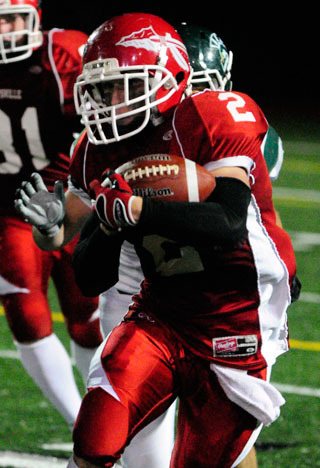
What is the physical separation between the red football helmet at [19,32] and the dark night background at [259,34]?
416 inches

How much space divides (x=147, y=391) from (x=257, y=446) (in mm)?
1389

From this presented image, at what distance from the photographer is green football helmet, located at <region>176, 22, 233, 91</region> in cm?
338

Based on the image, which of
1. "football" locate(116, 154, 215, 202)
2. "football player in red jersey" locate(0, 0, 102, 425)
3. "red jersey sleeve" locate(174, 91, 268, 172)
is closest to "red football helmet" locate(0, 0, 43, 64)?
"football player in red jersey" locate(0, 0, 102, 425)

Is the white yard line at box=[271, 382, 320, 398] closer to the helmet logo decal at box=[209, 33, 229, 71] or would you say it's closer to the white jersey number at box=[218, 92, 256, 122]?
the helmet logo decal at box=[209, 33, 229, 71]

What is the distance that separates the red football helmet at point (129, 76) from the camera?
105 inches

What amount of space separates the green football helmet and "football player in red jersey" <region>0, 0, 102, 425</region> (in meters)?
0.76

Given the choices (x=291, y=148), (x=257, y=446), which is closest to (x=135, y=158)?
(x=257, y=446)

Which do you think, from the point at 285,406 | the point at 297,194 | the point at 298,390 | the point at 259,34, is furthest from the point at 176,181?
the point at 259,34

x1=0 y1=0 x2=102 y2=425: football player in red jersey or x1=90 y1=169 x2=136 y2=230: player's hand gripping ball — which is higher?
x1=90 y1=169 x2=136 y2=230: player's hand gripping ball

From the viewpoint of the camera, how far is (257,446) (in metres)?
3.89

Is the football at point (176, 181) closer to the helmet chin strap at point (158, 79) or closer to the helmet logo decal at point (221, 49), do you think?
the helmet chin strap at point (158, 79)

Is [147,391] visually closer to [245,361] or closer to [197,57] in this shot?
[245,361]

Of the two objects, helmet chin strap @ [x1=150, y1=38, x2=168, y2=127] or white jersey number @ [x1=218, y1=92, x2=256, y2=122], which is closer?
white jersey number @ [x1=218, y1=92, x2=256, y2=122]

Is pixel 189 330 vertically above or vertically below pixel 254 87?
above
